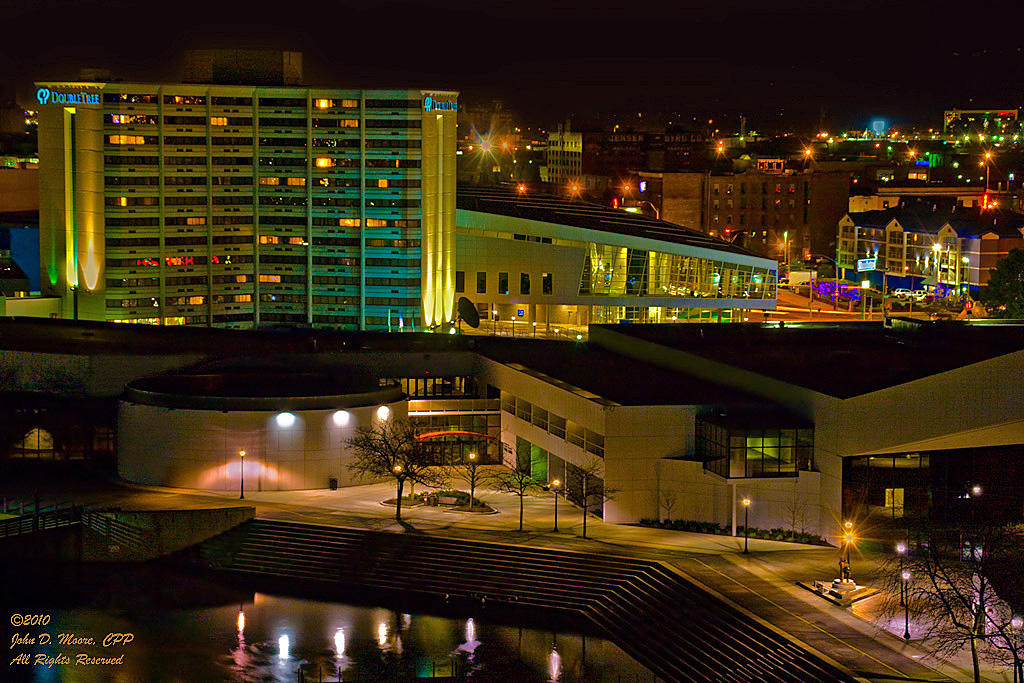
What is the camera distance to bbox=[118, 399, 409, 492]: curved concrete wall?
60.6 m

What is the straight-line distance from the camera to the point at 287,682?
40.8 meters

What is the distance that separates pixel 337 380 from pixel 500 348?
9.91 metres

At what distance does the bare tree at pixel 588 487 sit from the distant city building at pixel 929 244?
59360 mm

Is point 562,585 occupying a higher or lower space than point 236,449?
lower

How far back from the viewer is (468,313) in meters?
92.7

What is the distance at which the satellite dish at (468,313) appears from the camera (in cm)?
9244

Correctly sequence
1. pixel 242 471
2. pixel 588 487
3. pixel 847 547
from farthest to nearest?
pixel 242 471
pixel 588 487
pixel 847 547

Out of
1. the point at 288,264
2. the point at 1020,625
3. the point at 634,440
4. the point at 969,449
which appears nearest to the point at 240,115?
the point at 288,264

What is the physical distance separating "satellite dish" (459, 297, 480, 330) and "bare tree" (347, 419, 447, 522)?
28.4 meters

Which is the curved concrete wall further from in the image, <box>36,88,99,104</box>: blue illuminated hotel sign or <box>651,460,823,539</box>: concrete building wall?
<box>36,88,99,104</box>: blue illuminated hotel sign

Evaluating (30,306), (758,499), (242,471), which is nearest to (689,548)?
(758,499)

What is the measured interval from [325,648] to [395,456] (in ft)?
49.9

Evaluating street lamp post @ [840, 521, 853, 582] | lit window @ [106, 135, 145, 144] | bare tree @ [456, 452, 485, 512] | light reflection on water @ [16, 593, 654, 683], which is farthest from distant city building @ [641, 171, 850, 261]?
light reflection on water @ [16, 593, 654, 683]

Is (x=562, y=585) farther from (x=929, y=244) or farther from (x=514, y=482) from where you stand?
(x=929, y=244)
